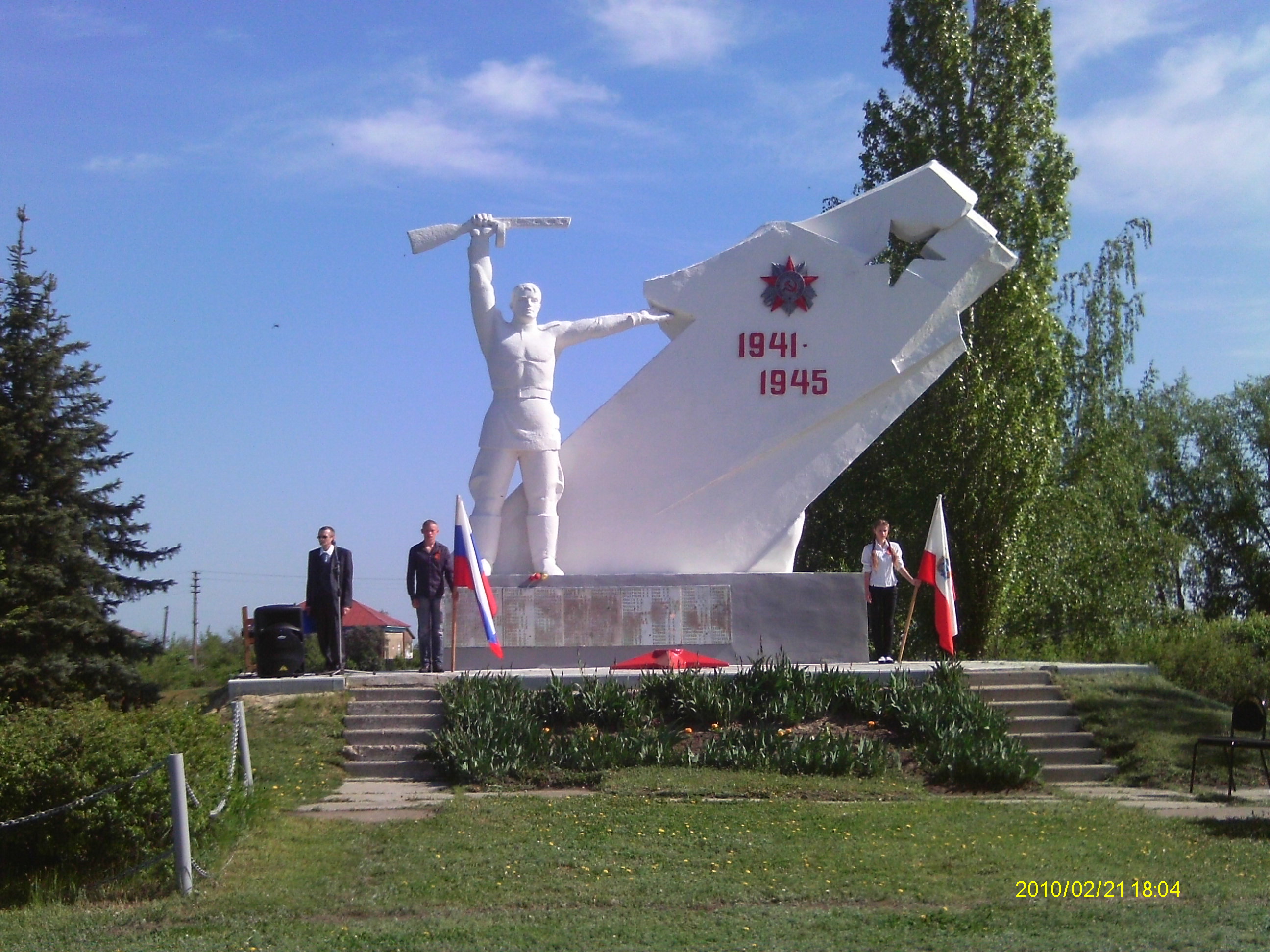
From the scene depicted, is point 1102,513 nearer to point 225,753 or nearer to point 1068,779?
point 1068,779

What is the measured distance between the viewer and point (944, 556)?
43.3 feet

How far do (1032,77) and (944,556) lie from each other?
11.4 m

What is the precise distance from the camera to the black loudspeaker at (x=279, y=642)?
11.8 metres

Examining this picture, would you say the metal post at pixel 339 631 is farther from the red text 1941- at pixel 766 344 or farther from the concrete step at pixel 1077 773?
the concrete step at pixel 1077 773

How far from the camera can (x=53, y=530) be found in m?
19.4

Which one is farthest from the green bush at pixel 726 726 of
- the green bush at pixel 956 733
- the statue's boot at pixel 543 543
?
the statue's boot at pixel 543 543

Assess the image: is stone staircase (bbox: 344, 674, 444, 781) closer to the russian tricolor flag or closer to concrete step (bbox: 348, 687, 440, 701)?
concrete step (bbox: 348, 687, 440, 701)

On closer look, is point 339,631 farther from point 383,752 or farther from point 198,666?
point 198,666

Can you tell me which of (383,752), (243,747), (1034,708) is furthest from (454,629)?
(1034,708)

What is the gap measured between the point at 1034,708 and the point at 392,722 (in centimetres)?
535

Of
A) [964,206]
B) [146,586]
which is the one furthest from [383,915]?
[146,586]

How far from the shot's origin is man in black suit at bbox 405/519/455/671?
12359 mm

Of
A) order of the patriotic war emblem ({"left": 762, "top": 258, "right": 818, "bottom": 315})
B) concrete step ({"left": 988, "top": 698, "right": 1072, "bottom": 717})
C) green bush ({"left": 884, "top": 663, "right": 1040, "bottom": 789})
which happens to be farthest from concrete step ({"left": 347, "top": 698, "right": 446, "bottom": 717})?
order of the patriotic war emblem ({"left": 762, "top": 258, "right": 818, "bottom": 315})

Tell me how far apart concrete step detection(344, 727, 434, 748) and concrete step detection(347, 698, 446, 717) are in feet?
0.98
